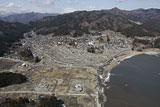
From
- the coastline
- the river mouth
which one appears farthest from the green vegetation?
the river mouth

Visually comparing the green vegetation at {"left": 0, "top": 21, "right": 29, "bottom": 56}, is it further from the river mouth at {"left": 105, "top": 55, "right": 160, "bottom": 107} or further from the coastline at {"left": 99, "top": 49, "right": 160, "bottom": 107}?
the river mouth at {"left": 105, "top": 55, "right": 160, "bottom": 107}

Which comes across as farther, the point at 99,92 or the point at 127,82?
the point at 127,82

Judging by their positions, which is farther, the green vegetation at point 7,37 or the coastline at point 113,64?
the green vegetation at point 7,37

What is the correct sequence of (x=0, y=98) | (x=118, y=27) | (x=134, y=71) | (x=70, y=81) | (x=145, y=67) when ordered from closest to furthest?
(x=0, y=98)
(x=70, y=81)
(x=134, y=71)
(x=145, y=67)
(x=118, y=27)

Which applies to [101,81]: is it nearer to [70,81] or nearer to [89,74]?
[89,74]

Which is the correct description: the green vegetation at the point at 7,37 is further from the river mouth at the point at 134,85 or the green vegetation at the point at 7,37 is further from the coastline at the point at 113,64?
the river mouth at the point at 134,85

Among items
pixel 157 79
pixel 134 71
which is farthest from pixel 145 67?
pixel 157 79

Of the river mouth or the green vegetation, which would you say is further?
the green vegetation

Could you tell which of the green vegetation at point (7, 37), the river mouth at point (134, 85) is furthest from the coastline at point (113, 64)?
the green vegetation at point (7, 37)
